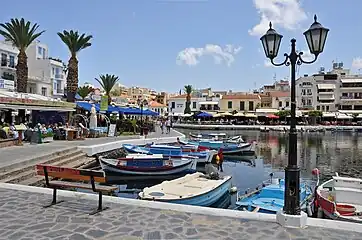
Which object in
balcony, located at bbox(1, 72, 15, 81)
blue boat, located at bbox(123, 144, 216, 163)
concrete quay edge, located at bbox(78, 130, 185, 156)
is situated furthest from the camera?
balcony, located at bbox(1, 72, 15, 81)

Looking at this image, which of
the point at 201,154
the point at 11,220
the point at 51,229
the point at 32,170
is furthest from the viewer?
the point at 201,154

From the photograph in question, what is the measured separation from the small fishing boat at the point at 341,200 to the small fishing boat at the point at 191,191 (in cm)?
342

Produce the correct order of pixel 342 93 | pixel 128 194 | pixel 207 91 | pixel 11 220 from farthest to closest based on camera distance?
pixel 207 91 < pixel 342 93 < pixel 128 194 < pixel 11 220

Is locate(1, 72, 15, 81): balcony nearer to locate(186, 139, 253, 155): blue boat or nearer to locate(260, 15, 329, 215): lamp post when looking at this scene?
locate(186, 139, 253, 155): blue boat

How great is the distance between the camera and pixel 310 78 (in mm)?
89812

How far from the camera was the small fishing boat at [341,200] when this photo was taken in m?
9.51

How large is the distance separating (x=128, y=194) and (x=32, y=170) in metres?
4.19

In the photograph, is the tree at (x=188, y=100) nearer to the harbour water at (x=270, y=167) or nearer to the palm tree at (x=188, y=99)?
the palm tree at (x=188, y=99)

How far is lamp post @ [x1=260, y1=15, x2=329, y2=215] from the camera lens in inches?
230

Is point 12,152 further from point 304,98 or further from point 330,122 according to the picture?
point 304,98

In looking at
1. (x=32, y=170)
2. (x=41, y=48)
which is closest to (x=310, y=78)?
(x=41, y=48)

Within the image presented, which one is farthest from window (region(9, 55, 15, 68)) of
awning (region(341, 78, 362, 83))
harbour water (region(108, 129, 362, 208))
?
awning (region(341, 78, 362, 83))

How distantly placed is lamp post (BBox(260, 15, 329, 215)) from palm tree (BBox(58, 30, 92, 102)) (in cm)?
3514

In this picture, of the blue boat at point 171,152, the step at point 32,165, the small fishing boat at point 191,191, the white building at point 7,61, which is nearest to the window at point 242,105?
the white building at point 7,61
